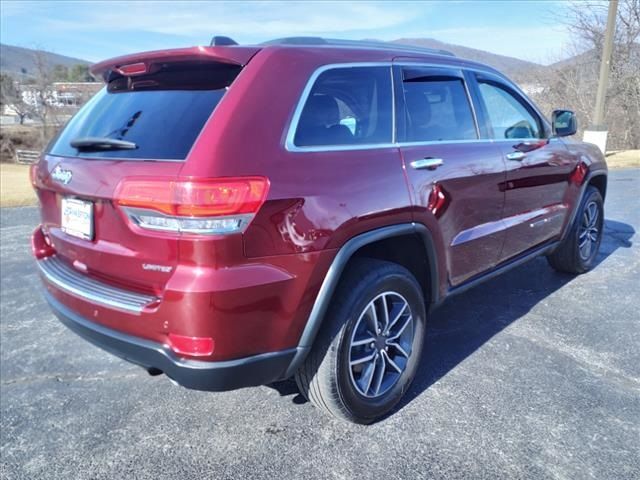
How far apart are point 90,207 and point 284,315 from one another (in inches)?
39.3

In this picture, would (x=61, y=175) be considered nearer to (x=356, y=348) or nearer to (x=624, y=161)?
(x=356, y=348)

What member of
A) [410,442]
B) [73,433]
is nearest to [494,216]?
[410,442]

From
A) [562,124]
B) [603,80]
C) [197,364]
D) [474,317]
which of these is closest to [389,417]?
[197,364]

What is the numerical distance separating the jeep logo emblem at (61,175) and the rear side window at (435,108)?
1.69 meters

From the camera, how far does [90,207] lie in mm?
2227

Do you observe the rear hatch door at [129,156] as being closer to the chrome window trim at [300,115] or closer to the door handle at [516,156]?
the chrome window trim at [300,115]

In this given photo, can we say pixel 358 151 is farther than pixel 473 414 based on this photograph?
No

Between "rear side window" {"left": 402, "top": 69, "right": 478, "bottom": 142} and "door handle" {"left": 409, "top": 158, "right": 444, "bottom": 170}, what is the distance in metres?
0.13

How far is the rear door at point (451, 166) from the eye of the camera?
8.85ft

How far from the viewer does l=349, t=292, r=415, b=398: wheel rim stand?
254cm

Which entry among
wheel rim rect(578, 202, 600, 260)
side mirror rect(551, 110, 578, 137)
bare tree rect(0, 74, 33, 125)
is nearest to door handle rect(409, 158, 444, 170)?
side mirror rect(551, 110, 578, 137)

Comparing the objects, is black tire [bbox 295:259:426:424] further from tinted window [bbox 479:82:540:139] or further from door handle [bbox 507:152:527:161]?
tinted window [bbox 479:82:540:139]

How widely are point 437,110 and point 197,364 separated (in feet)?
6.60

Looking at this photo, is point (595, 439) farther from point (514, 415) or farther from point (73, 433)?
point (73, 433)
